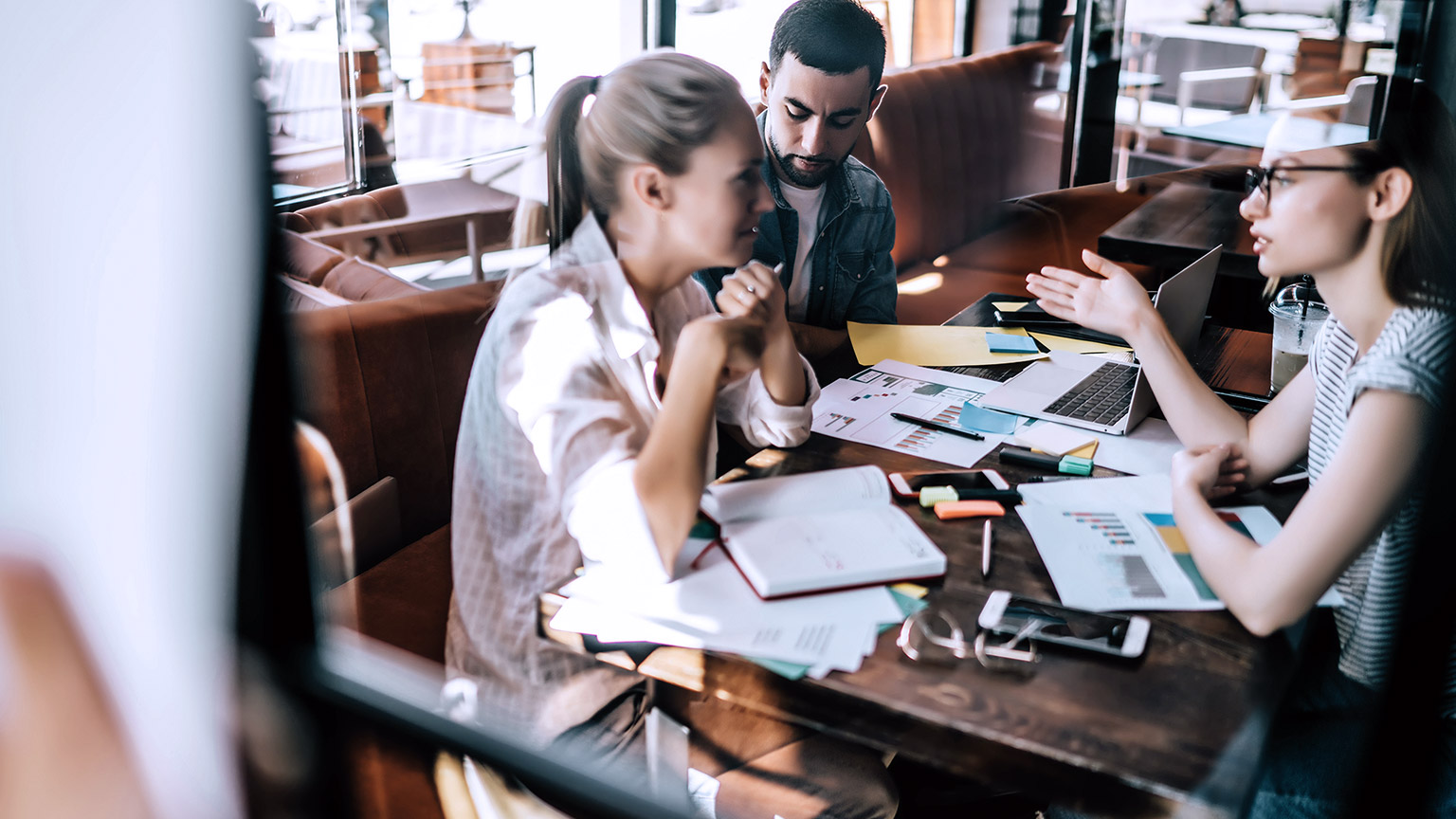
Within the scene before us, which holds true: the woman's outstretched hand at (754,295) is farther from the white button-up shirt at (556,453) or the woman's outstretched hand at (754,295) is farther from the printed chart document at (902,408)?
the printed chart document at (902,408)

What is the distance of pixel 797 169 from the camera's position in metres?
1.10

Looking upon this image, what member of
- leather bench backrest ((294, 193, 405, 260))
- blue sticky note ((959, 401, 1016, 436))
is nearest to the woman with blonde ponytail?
leather bench backrest ((294, 193, 405, 260))

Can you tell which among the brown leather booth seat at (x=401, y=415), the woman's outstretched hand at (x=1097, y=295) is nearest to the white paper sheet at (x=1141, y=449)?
the woman's outstretched hand at (x=1097, y=295)

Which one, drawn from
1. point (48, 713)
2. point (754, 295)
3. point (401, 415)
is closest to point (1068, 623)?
point (754, 295)

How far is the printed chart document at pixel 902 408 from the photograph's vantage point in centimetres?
130

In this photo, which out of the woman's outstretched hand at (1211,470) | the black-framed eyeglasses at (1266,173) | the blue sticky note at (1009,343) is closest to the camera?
the black-framed eyeglasses at (1266,173)

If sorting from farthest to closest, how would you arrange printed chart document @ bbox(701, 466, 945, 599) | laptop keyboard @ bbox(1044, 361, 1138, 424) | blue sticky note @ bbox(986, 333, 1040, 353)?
A: blue sticky note @ bbox(986, 333, 1040, 353), laptop keyboard @ bbox(1044, 361, 1138, 424), printed chart document @ bbox(701, 466, 945, 599)

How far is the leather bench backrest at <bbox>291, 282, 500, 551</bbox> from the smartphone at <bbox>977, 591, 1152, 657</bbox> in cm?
59

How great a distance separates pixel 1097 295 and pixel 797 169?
0.48 meters

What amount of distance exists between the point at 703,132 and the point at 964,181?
0.63 meters

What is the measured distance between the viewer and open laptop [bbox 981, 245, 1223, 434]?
1.33 m

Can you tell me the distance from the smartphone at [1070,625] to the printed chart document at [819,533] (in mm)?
88

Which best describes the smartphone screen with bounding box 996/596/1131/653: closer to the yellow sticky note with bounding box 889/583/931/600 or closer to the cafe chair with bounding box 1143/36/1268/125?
the yellow sticky note with bounding box 889/583/931/600

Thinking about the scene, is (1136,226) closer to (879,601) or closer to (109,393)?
(879,601)
